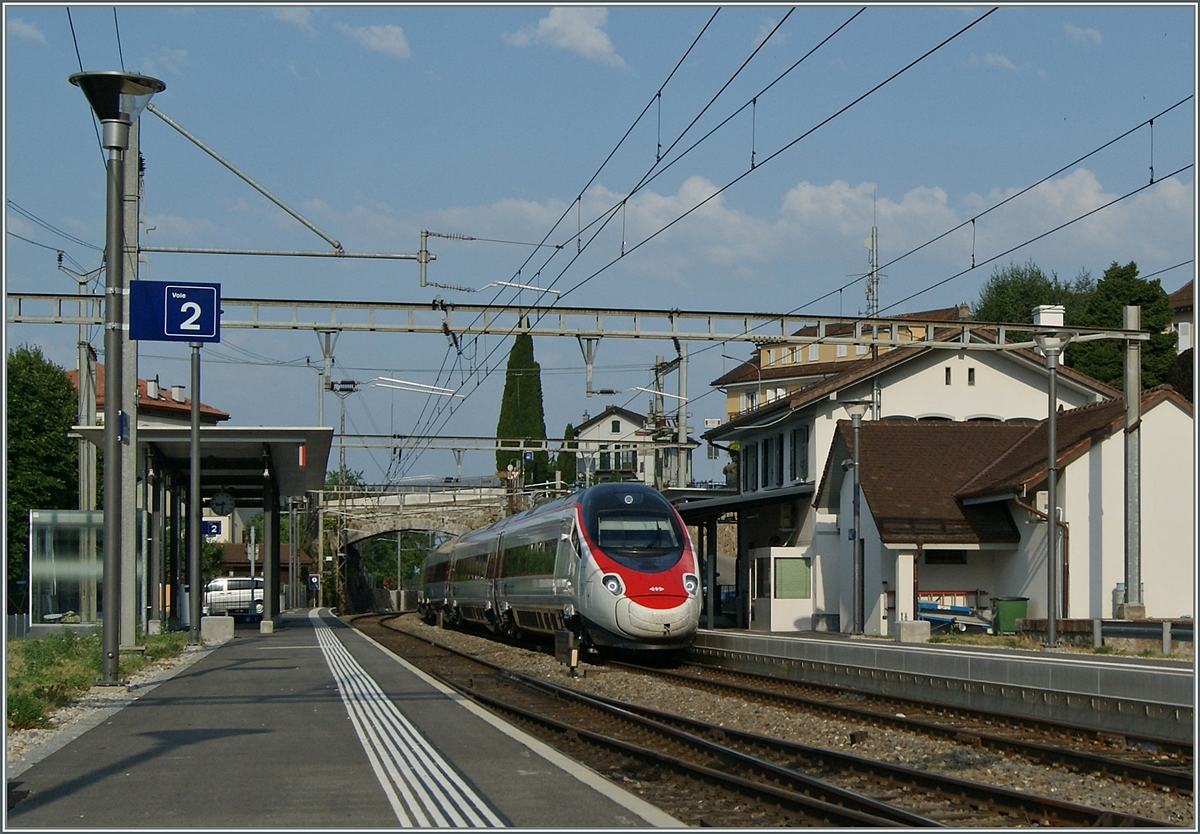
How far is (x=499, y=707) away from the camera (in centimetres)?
1609

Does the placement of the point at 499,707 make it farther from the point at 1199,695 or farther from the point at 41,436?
the point at 41,436

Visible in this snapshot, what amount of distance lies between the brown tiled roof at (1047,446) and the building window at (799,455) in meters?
6.77

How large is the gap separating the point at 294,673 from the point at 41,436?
42.5 metres

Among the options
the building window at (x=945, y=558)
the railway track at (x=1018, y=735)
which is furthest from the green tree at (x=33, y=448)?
the railway track at (x=1018, y=735)

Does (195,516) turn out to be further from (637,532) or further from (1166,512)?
(1166,512)

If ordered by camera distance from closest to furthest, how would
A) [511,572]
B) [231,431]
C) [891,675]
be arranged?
[891,675], [511,572], [231,431]

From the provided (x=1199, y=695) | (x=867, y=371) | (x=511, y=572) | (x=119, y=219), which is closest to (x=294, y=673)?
(x=119, y=219)

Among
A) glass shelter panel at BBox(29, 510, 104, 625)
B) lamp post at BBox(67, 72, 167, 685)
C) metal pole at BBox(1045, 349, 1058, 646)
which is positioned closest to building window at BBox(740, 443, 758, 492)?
metal pole at BBox(1045, 349, 1058, 646)

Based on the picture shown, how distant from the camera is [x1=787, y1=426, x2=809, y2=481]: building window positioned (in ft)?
138

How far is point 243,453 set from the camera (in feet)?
126

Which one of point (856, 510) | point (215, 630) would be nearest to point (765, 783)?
point (856, 510)

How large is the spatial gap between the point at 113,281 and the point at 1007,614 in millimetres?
21854

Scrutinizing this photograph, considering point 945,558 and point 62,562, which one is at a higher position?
point 62,562

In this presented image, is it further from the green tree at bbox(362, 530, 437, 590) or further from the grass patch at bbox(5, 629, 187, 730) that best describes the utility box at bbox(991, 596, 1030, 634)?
the green tree at bbox(362, 530, 437, 590)
